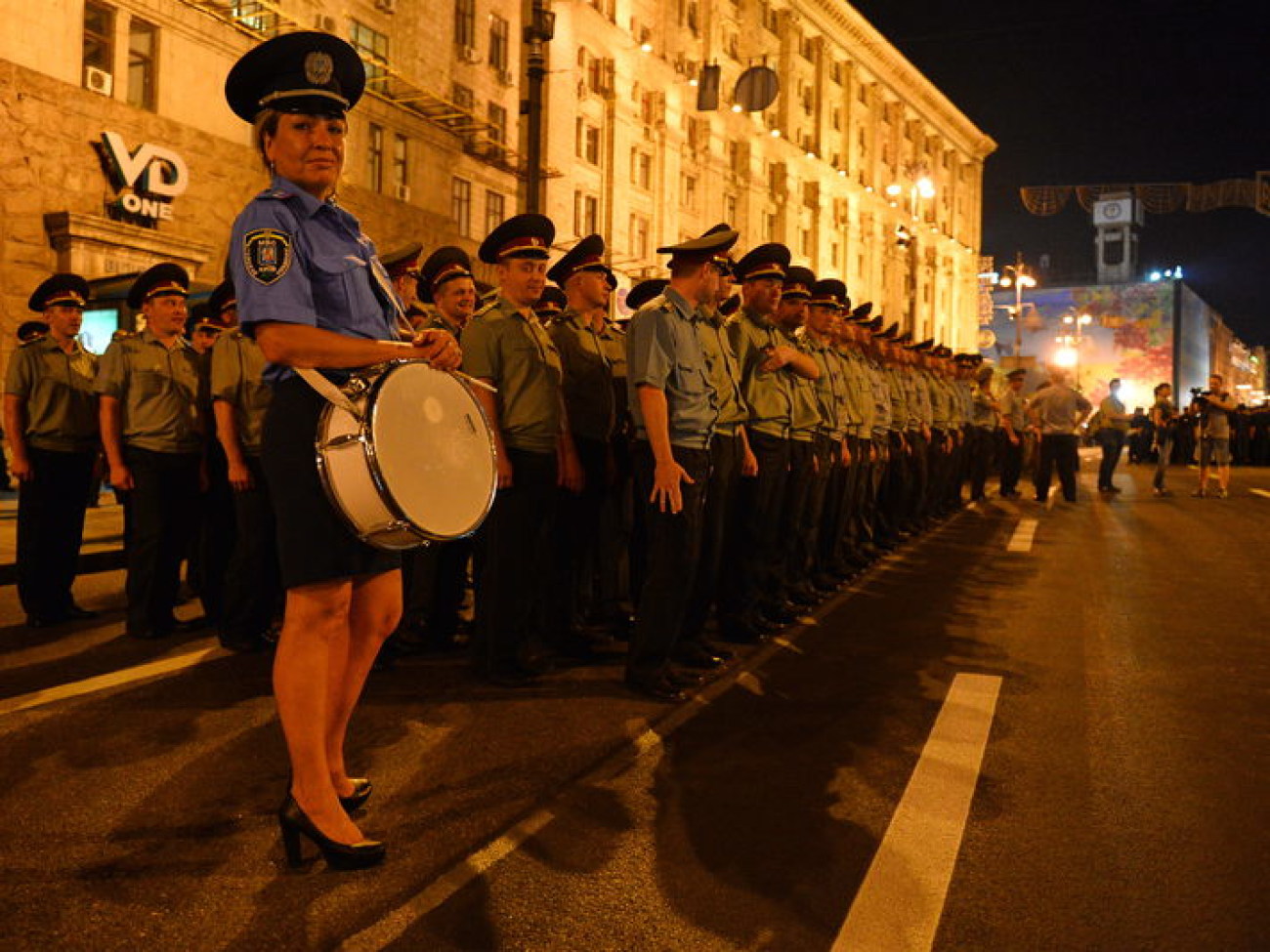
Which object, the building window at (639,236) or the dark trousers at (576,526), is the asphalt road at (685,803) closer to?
the dark trousers at (576,526)

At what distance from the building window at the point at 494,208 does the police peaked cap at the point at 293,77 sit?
31029 millimetres

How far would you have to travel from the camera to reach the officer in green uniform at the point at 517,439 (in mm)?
5492

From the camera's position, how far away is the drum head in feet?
10.1

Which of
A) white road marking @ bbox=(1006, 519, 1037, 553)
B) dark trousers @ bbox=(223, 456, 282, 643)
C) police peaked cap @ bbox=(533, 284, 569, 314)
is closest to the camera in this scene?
dark trousers @ bbox=(223, 456, 282, 643)

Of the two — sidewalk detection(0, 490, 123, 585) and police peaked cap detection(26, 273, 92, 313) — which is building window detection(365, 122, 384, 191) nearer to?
sidewalk detection(0, 490, 123, 585)

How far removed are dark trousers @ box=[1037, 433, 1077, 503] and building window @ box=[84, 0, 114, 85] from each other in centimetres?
1830

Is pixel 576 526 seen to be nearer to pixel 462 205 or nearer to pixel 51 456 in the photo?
pixel 51 456

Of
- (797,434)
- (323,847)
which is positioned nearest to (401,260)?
(797,434)

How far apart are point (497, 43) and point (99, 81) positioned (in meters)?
15.3

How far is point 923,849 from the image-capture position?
3410 millimetres

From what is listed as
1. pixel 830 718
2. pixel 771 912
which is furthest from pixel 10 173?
pixel 771 912

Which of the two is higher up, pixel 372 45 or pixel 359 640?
pixel 372 45

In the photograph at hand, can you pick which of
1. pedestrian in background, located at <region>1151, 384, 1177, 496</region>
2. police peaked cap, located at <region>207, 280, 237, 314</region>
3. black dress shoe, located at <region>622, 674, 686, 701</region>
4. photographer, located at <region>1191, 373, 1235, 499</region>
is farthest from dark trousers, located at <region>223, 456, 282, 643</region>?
pedestrian in background, located at <region>1151, 384, 1177, 496</region>

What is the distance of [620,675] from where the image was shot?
5.75 metres
